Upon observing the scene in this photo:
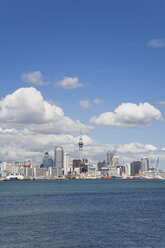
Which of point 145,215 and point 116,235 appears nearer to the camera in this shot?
point 116,235

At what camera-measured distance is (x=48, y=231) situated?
230ft

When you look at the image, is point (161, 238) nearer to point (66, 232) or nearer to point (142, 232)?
point (142, 232)

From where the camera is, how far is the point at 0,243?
60.4 meters

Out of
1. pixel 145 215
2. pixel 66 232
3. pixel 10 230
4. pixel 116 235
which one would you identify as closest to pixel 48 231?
pixel 66 232

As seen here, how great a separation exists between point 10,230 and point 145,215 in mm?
38914

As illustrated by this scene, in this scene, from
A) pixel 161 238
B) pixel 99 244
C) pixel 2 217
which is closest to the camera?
pixel 99 244

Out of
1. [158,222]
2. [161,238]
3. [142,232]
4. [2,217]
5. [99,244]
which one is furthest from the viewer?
[2,217]

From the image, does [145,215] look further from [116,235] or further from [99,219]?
[116,235]

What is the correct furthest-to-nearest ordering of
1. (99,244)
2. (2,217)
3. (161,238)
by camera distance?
(2,217) < (161,238) < (99,244)

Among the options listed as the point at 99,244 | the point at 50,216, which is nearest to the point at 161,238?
the point at 99,244

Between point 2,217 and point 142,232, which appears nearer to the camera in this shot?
point 142,232

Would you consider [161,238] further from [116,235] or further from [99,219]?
[99,219]

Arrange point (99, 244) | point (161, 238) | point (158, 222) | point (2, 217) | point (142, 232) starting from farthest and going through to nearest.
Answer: point (2, 217) < point (158, 222) < point (142, 232) < point (161, 238) < point (99, 244)

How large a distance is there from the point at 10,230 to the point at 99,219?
78.3 ft
